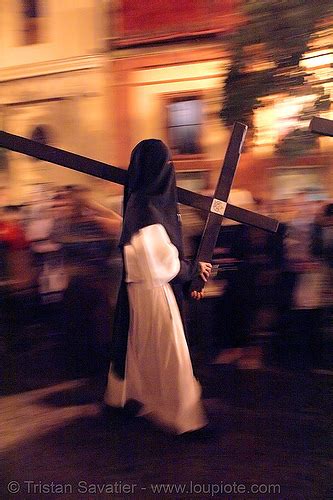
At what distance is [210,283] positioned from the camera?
2184 millimetres

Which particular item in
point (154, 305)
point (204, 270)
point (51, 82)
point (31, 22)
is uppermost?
point (31, 22)

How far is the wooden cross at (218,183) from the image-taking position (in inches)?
83.4

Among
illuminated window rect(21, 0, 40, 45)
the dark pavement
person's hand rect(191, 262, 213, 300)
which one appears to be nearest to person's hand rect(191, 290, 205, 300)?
person's hand rect(191, 262, 213, 300)

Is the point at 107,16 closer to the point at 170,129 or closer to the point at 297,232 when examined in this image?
the point at 170,129

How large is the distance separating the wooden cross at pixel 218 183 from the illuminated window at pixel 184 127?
0.14 m

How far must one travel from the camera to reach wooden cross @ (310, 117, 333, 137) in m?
2.09

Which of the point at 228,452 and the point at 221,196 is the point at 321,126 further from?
the point at 228,452

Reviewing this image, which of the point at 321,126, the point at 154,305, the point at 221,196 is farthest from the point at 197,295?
the point at 321,126

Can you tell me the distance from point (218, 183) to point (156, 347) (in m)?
0.69

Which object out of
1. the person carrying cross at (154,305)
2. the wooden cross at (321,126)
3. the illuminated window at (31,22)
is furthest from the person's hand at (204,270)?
the illuminated window at (31,22)

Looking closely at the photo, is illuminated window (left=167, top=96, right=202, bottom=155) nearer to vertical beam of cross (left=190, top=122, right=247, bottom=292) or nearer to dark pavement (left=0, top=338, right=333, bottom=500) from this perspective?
vertical beam of cross (left=190, top=122, right=247, bottom=292)

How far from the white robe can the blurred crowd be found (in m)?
0.09

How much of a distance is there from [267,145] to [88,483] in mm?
1520

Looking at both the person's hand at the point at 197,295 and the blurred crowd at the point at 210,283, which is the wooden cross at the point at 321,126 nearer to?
the blurred crowd at the point at 210,283
